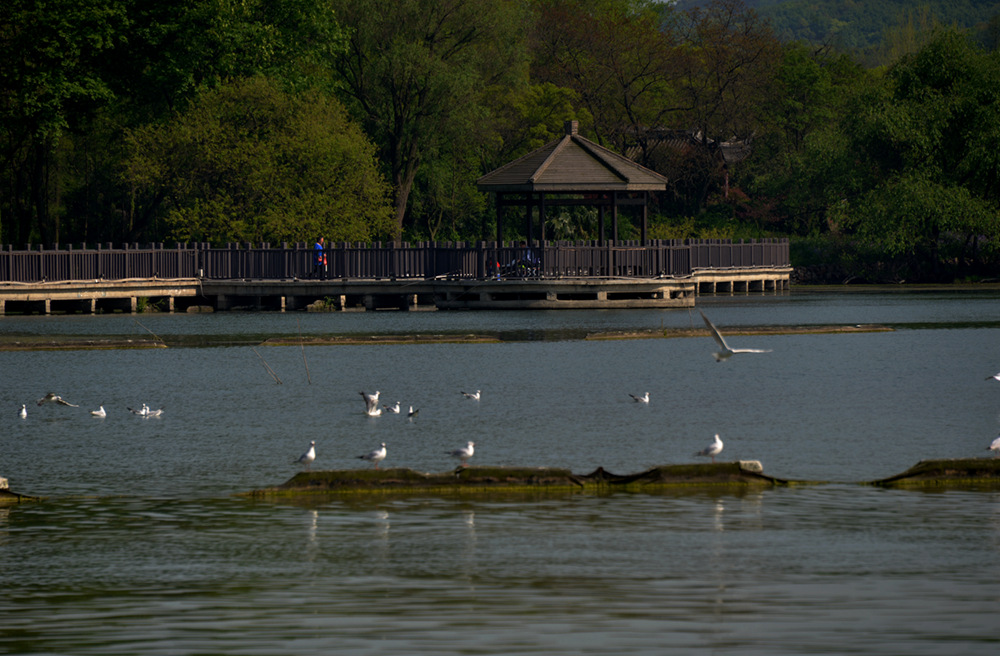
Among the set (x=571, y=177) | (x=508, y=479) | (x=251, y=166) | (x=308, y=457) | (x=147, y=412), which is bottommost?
(x=508, y=479)

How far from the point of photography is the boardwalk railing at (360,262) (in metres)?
54.5

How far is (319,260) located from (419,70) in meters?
16.0

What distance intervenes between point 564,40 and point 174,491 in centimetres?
7397

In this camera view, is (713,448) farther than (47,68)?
No

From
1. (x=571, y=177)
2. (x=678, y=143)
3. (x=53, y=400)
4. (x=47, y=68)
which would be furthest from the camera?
(x=678, y=143)

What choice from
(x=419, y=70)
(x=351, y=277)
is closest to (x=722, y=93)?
(x=419, y=70)

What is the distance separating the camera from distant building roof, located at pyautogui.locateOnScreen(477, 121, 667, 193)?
52812 mm

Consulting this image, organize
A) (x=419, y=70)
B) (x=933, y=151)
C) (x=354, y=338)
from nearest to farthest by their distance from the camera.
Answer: (x=354, y=338)
(x=419, y=70)
(x=933, y=151)

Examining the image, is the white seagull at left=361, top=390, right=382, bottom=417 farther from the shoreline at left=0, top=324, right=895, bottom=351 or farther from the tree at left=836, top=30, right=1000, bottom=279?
the tree at left=836, top=30, right=1000, bottom=279

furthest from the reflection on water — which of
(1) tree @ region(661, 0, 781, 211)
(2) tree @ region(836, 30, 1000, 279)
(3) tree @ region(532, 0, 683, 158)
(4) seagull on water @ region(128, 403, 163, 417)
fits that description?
(1) tree @ region(661, 0, 781, 211)

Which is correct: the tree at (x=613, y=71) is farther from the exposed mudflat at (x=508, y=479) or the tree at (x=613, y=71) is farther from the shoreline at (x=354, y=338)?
the exposed mudflat at (x=508, y=479)

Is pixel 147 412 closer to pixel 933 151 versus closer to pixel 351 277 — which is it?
pixel 351 277

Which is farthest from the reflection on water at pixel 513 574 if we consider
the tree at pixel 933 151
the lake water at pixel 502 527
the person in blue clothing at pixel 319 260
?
the tree at pixel 933 151

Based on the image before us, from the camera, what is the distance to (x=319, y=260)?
57469mm
